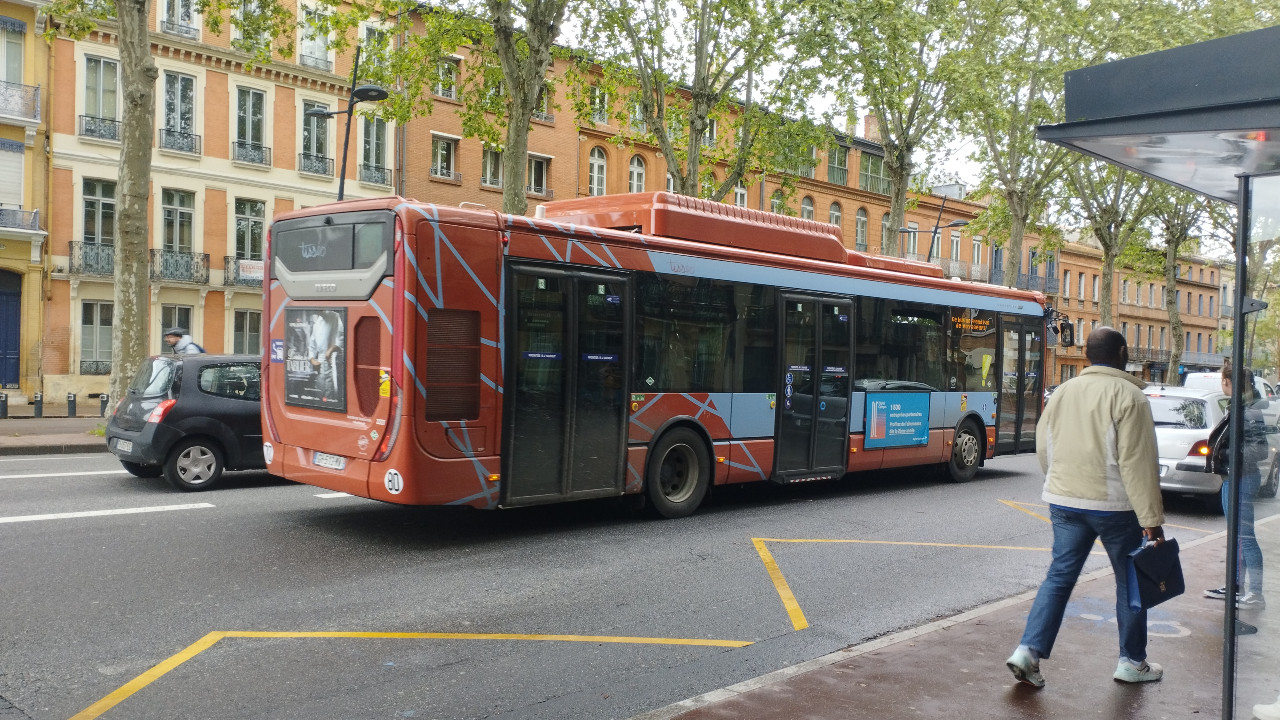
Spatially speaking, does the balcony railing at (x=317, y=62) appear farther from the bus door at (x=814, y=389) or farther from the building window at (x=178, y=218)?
the bus door at (x=814, y=389)

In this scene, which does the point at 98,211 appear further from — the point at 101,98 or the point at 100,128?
the point at 101,98

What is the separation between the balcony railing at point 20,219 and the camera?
26.8 metres

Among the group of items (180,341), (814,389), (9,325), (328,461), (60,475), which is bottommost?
(60,475)

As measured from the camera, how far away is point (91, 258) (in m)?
28.3

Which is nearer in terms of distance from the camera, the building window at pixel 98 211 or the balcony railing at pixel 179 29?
the building window at pixel 98 211

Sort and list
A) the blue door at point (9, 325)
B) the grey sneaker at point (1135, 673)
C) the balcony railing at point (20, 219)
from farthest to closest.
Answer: the blue door at point (9, 325), the balcony railing at point (20, 219), the grey sneaker at point (1135, 673)

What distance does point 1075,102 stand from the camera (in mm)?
4777

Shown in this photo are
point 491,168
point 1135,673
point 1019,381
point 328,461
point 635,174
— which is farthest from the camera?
point 635,174

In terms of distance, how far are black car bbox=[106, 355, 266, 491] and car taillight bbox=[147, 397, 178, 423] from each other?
1 centimetres

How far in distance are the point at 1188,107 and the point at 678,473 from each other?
6887 mm

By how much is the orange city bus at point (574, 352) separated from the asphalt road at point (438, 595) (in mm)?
661

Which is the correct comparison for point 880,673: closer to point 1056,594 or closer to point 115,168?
point 1056,594

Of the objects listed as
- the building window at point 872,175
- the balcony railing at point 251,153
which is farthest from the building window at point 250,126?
the building window at point 872,175

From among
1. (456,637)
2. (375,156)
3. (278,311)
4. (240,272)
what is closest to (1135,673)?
(456,637)
